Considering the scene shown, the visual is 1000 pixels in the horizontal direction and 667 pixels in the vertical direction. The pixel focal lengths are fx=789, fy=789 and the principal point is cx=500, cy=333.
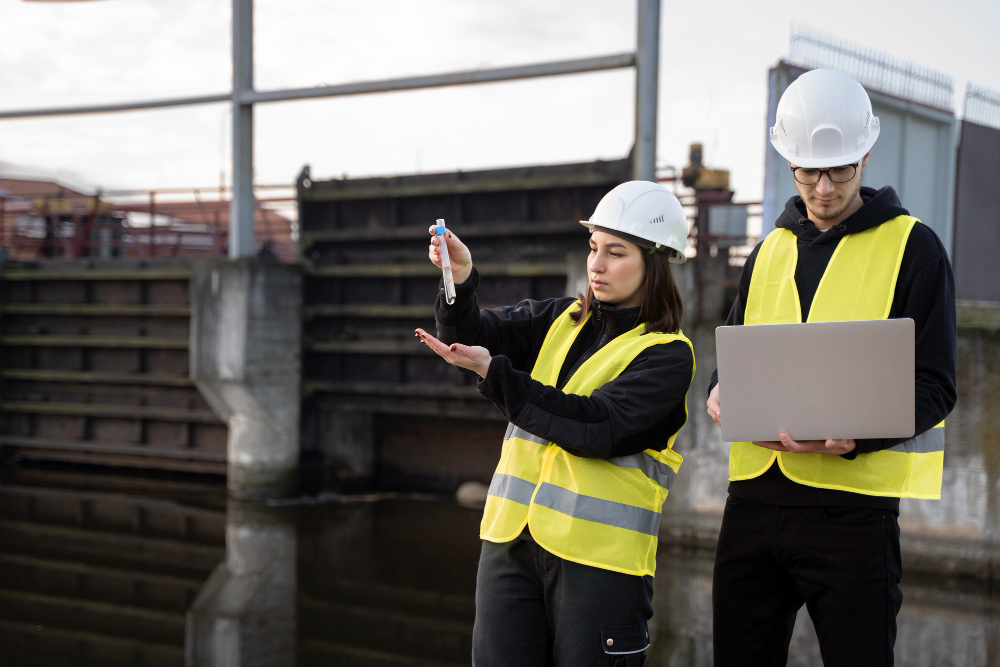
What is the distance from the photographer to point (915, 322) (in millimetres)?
1933

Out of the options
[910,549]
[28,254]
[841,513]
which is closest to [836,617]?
[841,513]

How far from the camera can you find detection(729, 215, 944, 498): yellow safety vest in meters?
1.93

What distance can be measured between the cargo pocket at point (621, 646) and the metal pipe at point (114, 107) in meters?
7.48

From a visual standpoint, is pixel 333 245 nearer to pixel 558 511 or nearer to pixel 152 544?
pixel 152 544

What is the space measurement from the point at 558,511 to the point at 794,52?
5.32 m

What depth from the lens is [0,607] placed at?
4.81 metres

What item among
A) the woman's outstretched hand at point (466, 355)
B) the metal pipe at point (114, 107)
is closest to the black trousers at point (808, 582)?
the woman's outstretched hand at point (466, 355)

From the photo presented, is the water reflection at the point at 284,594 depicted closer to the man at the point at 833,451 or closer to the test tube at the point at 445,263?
the man at the point at 833,451

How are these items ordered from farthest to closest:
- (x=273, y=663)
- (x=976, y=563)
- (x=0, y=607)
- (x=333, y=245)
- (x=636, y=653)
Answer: (x=333, y=245) → (x=976, y=563) → (x=0, y=607) → (x=273, y=663) → (x=636, y=653)

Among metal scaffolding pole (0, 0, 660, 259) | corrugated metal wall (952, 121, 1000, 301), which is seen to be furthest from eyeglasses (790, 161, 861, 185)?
corrugated metal wall (952, 121, 1000, 301)

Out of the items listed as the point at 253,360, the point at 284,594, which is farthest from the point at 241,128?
the point at 284,594

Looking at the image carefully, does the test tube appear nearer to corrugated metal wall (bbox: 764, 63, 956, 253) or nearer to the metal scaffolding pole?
corrugated metal wall (bbox: 764, 63, 956, 253)

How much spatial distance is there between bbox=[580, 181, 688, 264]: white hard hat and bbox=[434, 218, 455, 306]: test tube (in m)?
0.39

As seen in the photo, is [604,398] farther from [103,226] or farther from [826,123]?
[103,226]
